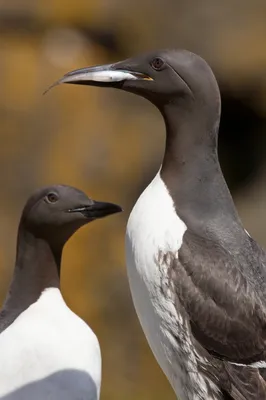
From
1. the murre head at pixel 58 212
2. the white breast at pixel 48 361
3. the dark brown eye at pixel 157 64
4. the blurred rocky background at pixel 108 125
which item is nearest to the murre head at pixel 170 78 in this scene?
the dark brown eye at pixel 157 64

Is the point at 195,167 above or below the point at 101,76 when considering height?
below

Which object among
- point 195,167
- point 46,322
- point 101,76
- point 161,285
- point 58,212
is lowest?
point 46,322

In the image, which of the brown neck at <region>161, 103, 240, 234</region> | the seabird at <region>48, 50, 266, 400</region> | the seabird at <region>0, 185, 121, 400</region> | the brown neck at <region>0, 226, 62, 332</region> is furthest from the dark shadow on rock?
the brown neck at <region>161, 103, 240, 234</region>

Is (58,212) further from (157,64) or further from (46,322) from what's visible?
(157,64)

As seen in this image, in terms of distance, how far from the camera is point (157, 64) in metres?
4.02

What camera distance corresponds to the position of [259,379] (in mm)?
3877

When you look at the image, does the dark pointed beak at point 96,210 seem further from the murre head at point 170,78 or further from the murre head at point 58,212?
the murre head at point 170,78

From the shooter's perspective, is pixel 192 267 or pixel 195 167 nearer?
pixel 192 267

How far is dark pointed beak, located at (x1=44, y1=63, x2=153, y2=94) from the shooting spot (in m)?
3.92

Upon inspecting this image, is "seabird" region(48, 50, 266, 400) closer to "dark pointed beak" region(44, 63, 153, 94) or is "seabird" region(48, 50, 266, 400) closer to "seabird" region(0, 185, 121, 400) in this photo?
"dark pointed beak" region(44, 63, 153, 94)

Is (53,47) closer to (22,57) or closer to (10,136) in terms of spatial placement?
(22,57)

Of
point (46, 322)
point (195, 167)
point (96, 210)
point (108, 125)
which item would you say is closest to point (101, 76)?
point (195, 167)

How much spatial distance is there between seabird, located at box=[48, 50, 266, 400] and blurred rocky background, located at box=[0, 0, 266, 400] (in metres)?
4.73

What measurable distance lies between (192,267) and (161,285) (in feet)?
0.38
